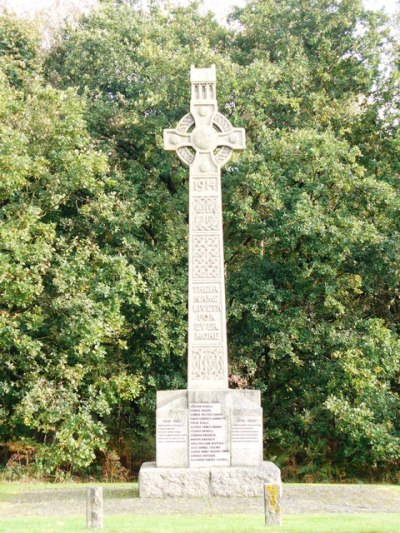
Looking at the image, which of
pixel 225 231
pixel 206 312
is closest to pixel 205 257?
pixel 206 312

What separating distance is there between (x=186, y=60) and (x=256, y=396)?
10032 mm

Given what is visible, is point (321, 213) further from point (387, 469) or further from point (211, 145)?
point (387, 469)

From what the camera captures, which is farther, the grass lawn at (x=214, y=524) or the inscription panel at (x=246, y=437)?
the inscription panel at (x=246, y=437)

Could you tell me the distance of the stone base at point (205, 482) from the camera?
33.5ft

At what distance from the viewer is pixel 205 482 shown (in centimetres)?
1026

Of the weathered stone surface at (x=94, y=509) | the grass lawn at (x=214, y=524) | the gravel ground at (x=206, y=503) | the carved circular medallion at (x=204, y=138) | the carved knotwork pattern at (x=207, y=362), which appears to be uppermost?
the carved circular medallion at (x=204, y=138)

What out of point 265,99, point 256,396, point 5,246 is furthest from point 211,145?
point 265,99

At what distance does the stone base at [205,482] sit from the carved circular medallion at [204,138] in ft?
17.4

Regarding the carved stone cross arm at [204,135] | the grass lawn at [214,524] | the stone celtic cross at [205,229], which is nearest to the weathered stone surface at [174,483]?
the stone celtic cross at [205,229]

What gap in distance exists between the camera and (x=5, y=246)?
1454cm

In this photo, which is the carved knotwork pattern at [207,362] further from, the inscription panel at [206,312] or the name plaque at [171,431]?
the name plaque at [171,431]

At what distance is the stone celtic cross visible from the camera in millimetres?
10953

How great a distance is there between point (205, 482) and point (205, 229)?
155 inches

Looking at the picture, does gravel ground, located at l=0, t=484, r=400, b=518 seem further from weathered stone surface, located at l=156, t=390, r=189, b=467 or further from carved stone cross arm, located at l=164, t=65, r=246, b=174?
carved stone cross arm, located at l=164, t=65, r=246, b=174
